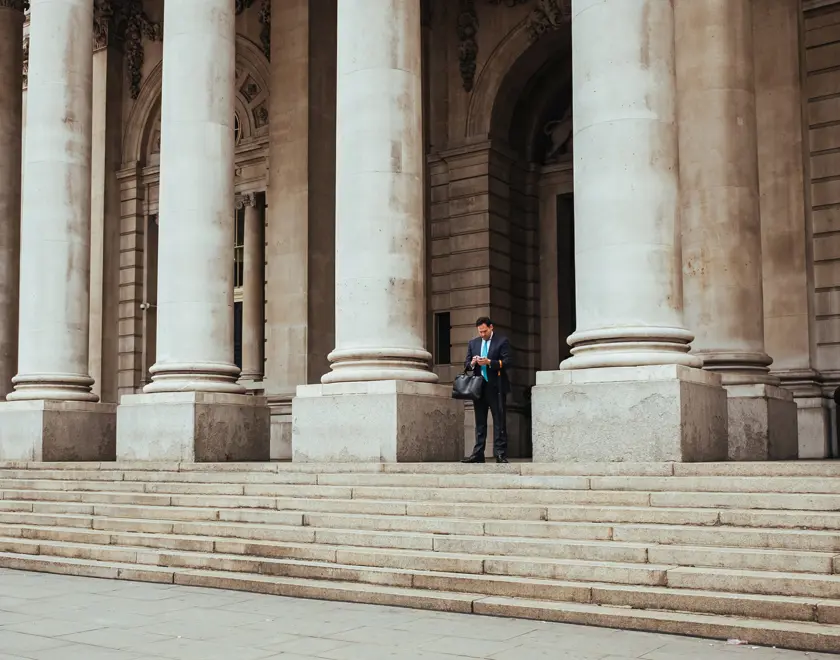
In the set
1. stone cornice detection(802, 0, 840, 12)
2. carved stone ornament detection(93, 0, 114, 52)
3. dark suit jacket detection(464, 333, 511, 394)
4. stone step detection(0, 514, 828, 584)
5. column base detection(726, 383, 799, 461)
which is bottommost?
stone step detection(0, 514, 828, 584)

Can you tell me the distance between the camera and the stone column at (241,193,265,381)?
30.6 meters

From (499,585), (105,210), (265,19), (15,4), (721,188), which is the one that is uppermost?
(15,4)

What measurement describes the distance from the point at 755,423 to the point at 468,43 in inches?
596

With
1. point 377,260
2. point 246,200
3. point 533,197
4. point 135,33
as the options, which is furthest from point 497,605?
point 135,33

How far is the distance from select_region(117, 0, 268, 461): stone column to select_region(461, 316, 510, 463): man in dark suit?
5.40 metres

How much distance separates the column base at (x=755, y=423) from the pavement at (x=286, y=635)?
8.35 m

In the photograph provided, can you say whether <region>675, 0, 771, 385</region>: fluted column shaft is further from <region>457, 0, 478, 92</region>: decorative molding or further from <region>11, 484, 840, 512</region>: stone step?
<region>457, 0, 478, 92</region>: decorative molding

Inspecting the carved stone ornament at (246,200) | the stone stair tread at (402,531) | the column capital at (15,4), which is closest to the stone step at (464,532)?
the stone stair tread at (402,531)

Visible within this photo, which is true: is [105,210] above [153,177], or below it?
below

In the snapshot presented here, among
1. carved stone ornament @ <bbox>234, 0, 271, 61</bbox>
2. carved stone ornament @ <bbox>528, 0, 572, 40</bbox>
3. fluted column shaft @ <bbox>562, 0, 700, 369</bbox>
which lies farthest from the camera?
carved stone ornament @ <bbox>234, 0, 271, 61</bbox>

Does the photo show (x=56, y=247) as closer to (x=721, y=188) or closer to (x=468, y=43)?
(x=468, y=43)

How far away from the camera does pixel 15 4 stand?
2989cm

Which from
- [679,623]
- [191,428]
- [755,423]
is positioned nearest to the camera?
[679,623]

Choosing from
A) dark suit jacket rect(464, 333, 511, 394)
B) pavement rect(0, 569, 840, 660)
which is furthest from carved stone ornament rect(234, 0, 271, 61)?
pavement rect(0, 569, 840, 660)
